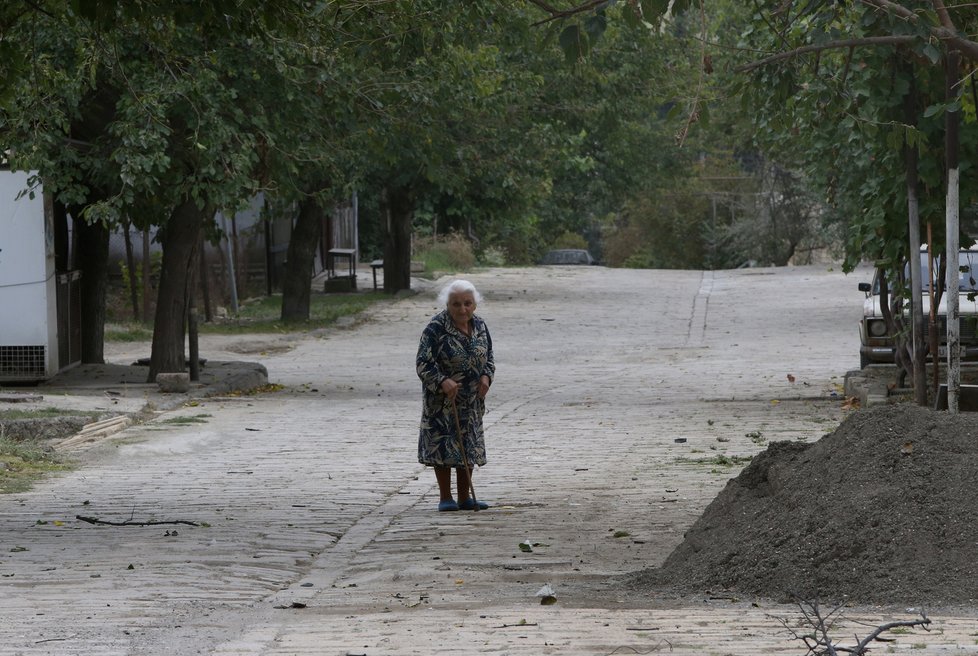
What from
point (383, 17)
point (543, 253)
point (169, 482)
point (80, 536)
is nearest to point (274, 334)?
point (383, 17)

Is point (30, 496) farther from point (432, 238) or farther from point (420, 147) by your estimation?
point (432, 238)

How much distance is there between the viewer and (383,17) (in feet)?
44.5

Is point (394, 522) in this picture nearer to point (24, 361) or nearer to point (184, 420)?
point (184, 420)

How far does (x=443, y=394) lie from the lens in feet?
32.4

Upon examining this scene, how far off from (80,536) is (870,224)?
8.22 meters

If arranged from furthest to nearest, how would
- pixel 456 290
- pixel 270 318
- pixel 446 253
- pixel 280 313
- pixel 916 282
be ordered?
pixel 446 253 → pixel 280 313 → pixel 270 318 → pixel 916 282 → pixel 456 290

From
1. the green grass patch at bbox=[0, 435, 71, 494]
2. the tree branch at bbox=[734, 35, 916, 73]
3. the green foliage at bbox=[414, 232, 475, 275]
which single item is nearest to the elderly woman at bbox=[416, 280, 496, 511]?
the tree branch at bbox=[734, 35, 916, 73]

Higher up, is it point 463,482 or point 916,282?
point 916,282

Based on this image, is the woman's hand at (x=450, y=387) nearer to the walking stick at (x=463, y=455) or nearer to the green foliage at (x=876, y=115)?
the walking stick at (x=463, y=455)

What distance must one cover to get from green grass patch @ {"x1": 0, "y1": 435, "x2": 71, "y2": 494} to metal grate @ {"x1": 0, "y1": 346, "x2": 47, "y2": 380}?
481 centimetres

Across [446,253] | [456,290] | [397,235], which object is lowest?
[446,253]

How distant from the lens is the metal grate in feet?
57.9

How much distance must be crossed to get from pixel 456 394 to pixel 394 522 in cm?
96

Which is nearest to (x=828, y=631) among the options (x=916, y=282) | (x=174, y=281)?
(x=916, y=282)
